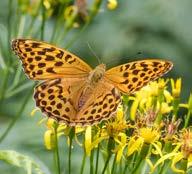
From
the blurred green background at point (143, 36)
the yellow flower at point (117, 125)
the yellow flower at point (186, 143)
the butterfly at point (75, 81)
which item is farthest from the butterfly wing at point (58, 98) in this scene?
the blurred green background at point (143, 36)

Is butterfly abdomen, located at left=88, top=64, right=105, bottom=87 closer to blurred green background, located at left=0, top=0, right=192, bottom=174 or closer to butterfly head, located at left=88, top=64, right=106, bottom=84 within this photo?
butterfly head, located at left=88, top=64, right=106, bottom=84

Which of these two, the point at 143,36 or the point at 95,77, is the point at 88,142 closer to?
the point at 95,77

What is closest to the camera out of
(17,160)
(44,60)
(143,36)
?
(17,160)

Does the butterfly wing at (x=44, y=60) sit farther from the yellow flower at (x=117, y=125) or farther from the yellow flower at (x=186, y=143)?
the yellow flower at (x=186, y=143)

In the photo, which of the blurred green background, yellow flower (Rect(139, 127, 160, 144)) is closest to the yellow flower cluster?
yellow flower (Rect(139, 127, 160, 144))

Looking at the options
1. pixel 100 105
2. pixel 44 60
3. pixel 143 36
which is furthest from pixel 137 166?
pixel 143 36

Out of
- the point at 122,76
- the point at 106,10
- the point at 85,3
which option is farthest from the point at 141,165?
the point at 106,10
